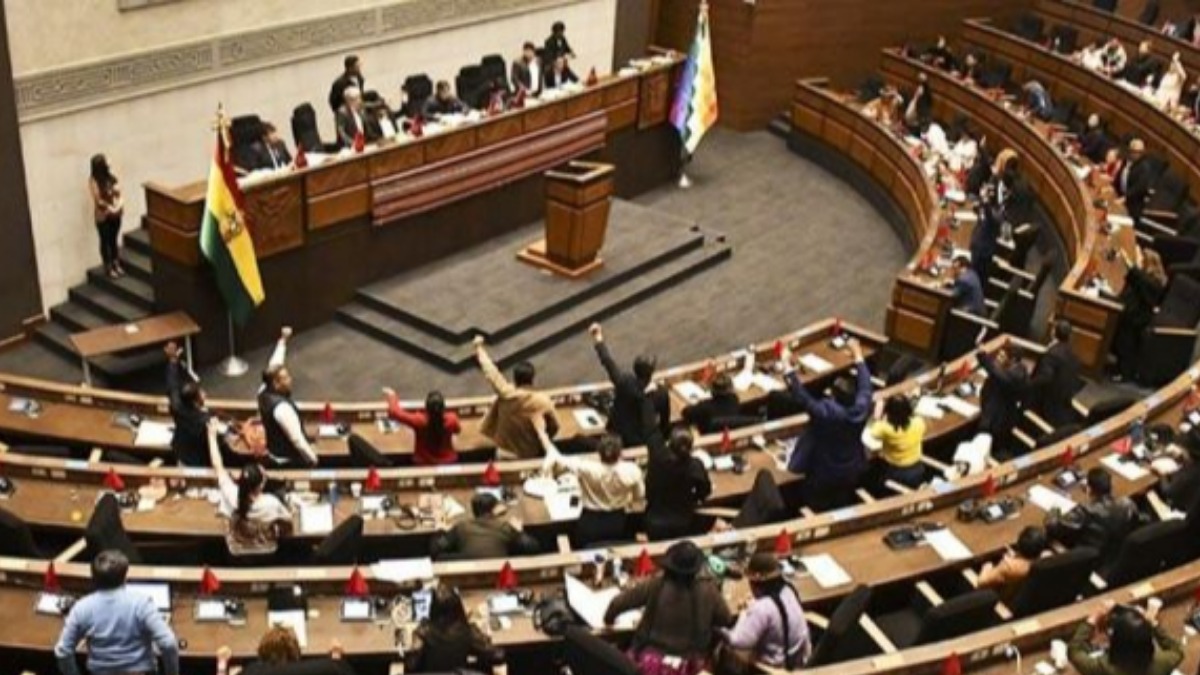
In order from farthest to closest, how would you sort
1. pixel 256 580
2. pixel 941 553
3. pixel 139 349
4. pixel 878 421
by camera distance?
1. pixel 139 349
2. pixel 878 421
3. pixel 941 553
4. pixel 256 580

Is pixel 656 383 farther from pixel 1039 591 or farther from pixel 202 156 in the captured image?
pixel 202 156

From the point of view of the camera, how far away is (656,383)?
8.76 metres

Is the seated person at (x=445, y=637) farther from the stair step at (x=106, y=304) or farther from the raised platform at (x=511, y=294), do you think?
the stair step at (x=106, y=304)

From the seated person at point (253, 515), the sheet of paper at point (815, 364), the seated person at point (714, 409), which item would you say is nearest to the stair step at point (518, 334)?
the sheet of paper at point (815, 364)

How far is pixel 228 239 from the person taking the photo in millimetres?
9367

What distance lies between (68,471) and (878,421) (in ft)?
14.9

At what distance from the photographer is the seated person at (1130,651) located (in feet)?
16.6

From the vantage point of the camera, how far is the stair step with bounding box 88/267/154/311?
10.3 m

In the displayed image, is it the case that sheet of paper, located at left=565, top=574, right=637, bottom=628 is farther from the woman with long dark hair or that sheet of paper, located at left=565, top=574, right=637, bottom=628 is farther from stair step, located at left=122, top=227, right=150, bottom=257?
stair step, located at left=122, top=227, right=150, bottom=257

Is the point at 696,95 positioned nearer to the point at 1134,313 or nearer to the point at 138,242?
the point at 1134,313

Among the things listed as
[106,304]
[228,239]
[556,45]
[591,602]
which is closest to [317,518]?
[591,602]

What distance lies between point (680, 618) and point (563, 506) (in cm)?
194

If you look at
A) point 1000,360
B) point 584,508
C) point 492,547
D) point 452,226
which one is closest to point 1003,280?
point 1000,360

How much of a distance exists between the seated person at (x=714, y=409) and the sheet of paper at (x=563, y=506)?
55.2 inches
